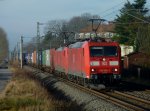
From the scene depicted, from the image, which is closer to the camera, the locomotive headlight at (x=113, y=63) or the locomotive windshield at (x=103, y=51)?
the locomotive headlight at (x=113, y=63)

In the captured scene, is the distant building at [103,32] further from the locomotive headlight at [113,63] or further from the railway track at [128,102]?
the railway track at [128,102]

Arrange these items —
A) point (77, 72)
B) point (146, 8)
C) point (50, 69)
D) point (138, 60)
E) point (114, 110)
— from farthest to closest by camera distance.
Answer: point (146, 8) < point (50, 69) < point (138, 60) < point (77, 72) < point (114, 110)

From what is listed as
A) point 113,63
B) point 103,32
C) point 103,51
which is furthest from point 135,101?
point 103,32

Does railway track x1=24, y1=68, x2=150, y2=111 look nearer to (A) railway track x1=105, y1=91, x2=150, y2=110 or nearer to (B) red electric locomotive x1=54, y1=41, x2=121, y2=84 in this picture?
(A) railway track x1=105, y1=91, x2=150, y2=110

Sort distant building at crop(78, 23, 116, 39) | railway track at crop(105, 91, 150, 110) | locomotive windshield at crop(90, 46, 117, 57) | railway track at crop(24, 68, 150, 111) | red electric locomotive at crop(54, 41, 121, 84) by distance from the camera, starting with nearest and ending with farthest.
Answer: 1. railway track at crop(24, 68, 150, 111)
2. railway track at crop(105, 91, 150, 110)
3. red electric locomotive at crop(54, 41, 121, 84)
4. locomotive windshield at crop(90, 46, 117, 57)
5. distant building at crop(78, 23, 116, 39)

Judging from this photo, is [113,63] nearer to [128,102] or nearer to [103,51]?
[103,51]

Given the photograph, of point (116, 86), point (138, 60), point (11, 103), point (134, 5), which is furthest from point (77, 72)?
point (134, 5)

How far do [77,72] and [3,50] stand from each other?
127 meters

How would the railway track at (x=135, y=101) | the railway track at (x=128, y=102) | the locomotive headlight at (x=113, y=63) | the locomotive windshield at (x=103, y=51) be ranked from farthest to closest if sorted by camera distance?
the locomotive windshield at (x=103, y=51), the locomotive headlight at (x=113, y=63), the railway track at (x=135, y=101), the railway track at (x=128, y=102)

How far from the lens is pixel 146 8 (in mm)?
68188

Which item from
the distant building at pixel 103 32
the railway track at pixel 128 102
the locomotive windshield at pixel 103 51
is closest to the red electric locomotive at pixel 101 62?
the locomotive windshield at pixel 103 51

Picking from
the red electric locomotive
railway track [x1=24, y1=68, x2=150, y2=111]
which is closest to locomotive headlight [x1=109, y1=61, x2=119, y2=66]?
the red electric locomotive

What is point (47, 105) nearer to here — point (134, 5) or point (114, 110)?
point (114, 110)

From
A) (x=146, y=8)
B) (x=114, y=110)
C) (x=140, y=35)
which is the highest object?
(x=146, y=8)
